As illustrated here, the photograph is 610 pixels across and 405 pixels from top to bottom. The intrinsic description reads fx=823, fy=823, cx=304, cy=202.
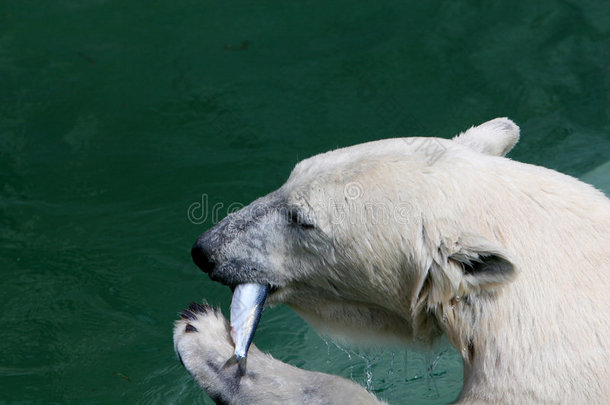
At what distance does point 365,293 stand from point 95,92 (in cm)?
344

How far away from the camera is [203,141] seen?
18.5ft

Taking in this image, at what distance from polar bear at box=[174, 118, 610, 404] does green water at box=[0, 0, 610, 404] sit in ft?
4.31

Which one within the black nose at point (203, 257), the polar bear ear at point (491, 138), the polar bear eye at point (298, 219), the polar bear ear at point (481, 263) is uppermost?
the polar bear ear at point (491, 138)

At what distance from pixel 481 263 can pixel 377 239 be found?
1.27 feet

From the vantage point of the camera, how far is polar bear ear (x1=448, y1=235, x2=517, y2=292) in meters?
2.48

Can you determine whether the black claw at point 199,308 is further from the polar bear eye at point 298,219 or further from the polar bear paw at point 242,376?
the polar bear eye at point 298,219

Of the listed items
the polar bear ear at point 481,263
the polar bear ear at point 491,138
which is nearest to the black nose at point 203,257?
the polar bear ear at point 481,263

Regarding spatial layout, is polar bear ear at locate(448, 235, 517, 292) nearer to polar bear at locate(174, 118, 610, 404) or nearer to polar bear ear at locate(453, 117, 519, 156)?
polar bear at locate(174, 118, 610, 404)

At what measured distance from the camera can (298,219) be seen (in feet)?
9.45

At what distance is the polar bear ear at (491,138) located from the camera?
3.15m

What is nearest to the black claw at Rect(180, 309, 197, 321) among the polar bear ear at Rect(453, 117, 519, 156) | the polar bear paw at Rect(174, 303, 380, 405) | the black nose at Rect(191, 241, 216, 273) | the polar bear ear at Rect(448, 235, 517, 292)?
the polar bear paw at Rect(174, 303, 380, 405)

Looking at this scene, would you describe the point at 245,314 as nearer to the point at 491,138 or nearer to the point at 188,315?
the point at 188,315

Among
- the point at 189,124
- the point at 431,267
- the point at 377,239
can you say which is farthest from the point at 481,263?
the point at 189,124

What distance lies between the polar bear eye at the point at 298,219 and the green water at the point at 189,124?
4.92ft
